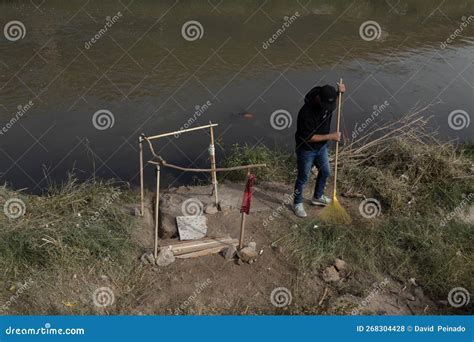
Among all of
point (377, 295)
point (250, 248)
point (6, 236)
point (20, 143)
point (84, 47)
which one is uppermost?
point (84, 47)

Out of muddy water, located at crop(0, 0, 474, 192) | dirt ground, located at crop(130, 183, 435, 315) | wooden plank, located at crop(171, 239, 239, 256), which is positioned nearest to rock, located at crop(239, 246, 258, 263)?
dirt ground, located at crop(130, 183, 435, 315)

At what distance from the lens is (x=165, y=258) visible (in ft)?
13.7

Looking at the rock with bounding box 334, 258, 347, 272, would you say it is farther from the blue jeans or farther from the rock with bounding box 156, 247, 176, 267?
the rock with bounding box 156, 247, 176, 267

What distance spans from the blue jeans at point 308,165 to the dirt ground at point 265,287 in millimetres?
425

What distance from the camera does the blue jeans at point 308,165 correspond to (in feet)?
15.2

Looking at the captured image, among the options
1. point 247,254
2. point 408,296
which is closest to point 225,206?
point 247,254

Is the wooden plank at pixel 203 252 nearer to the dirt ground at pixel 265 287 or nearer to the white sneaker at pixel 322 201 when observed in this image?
the dirt ground at pixel 265 287

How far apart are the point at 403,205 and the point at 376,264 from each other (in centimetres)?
106

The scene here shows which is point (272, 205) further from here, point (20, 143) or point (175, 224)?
point (20, 143)

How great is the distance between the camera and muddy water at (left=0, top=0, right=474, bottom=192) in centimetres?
680

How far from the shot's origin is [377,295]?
3.99m

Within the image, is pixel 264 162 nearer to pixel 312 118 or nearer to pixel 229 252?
pixel 312 118

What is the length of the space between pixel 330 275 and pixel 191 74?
6.04m

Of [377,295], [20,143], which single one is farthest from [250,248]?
[20,143]
